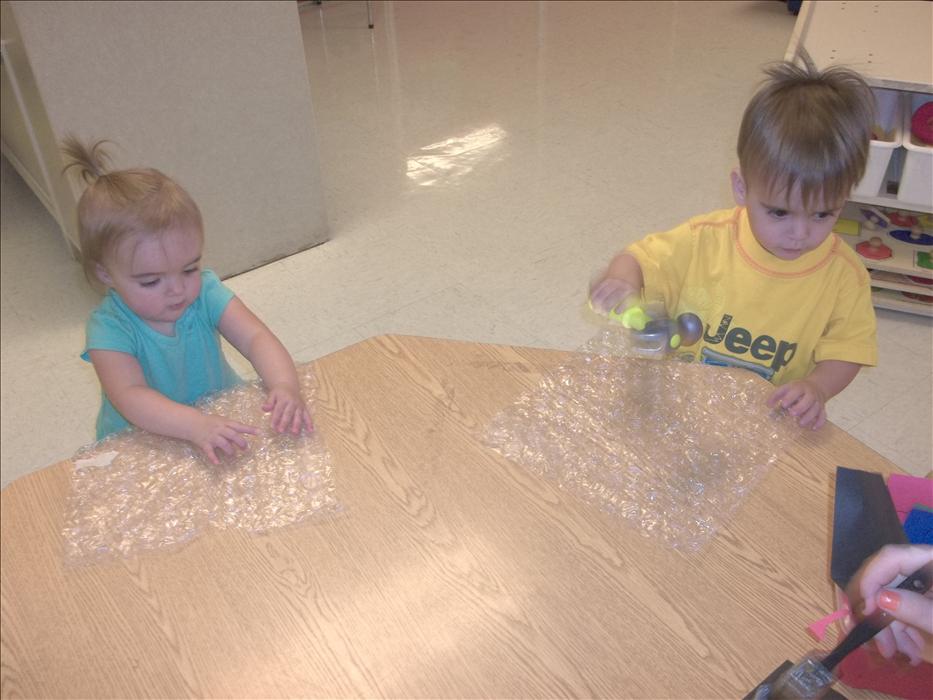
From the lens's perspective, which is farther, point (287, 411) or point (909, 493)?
point (287, 411)

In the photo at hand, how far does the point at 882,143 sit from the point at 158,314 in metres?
1.57

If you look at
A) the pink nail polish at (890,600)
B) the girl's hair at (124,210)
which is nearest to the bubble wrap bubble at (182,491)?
the girl's hair at (124,210)

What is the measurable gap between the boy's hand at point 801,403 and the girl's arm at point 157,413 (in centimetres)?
64

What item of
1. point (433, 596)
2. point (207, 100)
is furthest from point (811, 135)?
point (207, 100)

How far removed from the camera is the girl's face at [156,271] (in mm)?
1021

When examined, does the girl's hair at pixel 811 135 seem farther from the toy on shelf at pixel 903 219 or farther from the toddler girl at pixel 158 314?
the toy on shelf at pixel 903 219

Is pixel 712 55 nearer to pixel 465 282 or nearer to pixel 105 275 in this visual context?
pixel 465 282

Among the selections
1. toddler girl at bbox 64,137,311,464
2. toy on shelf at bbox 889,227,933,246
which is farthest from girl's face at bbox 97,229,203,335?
toy on shelf at bbox 889,227,933,246

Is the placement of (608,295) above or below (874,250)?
above

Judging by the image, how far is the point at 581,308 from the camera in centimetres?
220

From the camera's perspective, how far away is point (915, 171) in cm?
183

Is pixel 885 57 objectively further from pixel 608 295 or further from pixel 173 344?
pixel 173 344

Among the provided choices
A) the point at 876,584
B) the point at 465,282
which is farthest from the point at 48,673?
the point at 465,282

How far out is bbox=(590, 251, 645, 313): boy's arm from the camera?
1129 millimetres
